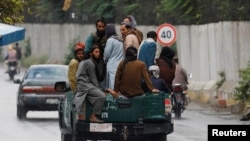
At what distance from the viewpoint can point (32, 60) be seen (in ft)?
233

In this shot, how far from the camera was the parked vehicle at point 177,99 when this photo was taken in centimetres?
3195

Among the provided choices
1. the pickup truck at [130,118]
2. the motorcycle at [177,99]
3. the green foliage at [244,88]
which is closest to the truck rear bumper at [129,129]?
the pickup truck at [130,118]

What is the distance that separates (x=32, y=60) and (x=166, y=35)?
32631 millimetres

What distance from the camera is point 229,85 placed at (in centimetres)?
3703

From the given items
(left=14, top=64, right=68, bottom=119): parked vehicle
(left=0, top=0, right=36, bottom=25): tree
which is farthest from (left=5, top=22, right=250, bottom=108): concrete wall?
(left=0, top=0, right=36, bottom=25): tree

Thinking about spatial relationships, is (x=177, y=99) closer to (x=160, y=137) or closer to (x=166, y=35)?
(x=166, y=35)

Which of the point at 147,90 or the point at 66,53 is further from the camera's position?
the point at 66,53

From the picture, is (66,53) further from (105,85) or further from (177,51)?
(105,85)

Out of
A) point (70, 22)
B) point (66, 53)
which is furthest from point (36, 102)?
point (70, 22)

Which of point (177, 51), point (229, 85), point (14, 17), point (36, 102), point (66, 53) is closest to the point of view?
point (14, 17)

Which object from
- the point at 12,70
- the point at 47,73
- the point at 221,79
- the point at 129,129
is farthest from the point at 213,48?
the point at 129,129

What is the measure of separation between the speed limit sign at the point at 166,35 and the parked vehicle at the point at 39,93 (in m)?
7.10

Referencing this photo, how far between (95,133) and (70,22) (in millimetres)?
50817

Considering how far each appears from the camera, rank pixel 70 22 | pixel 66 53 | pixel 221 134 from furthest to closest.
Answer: pixel 70 22
pixel 66 53
pixel 221 134
